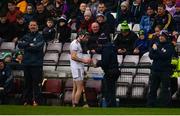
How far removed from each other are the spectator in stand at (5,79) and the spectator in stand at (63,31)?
2.37m

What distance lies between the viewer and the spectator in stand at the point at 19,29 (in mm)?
20594

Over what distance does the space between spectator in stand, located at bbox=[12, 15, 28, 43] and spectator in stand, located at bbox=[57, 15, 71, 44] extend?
1.21m

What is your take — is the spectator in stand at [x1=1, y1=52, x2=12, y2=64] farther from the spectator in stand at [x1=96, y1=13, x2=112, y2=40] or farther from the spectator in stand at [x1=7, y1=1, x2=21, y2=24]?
the spectator in stand at [x1=96, y1=13, x2=112, y2=40]

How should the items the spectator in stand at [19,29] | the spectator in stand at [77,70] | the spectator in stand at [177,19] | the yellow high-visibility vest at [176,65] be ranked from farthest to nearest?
the spectator in stand at [19,29] → the spectator in stand at [177,19] → the yellow high-visibility vest at [176,65] → the spectator in stand at [77,70]

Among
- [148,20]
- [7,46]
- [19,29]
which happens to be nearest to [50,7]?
[19,29]

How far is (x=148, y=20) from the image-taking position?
63.9 feet

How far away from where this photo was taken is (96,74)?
1819 cm

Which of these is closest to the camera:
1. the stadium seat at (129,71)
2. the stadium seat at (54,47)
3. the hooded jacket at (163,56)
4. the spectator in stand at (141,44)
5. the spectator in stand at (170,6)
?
the hooded jacket at (163,56)

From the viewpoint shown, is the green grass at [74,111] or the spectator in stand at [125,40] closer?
the green grass at [74,111]

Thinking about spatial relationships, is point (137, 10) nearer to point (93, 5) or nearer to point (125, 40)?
point (93, 5)

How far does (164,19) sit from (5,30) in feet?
17.0

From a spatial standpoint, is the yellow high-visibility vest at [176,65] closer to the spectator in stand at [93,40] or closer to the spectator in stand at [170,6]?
the spectator in stand at [93,40]

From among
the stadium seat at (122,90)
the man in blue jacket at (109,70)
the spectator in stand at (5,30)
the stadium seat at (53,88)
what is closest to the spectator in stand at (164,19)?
the stadium seat at (122,90)

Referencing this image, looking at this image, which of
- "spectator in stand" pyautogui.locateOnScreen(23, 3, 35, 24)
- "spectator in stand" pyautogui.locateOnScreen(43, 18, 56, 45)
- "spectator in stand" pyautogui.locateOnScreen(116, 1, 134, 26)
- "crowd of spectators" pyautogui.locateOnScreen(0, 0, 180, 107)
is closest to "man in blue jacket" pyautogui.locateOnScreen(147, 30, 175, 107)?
"crowd of spectators" pyautogui.locateOnScreen(0, 0, 180, 107)
